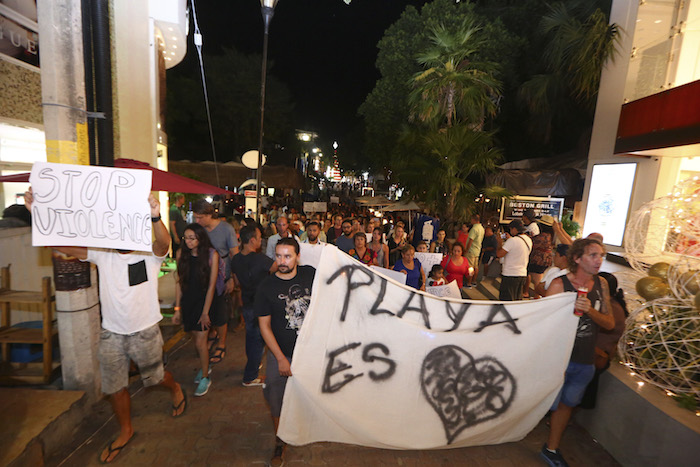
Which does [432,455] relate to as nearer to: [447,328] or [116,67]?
[447,328]

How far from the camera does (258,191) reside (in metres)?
9.95

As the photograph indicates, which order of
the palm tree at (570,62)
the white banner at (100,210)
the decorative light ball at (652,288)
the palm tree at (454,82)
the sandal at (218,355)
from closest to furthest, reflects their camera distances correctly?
the white banner at (100,210), the decorative light ball at (652,288), the sandal at (218,355), the palm tree at (570,62), the palm tree at (454,82)

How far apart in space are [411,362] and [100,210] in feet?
9.42

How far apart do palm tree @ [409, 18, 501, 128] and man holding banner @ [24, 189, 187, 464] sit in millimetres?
13443

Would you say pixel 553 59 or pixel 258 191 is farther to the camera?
pixel 553 59

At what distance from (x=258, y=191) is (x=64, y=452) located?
748 cm

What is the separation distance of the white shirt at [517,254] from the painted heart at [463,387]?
364 cm

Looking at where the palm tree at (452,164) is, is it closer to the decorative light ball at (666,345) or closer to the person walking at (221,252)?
the person walking at (221,252)

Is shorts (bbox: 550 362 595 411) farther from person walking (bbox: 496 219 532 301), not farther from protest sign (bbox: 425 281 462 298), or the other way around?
person walking (bbox: 496 219 532 301)

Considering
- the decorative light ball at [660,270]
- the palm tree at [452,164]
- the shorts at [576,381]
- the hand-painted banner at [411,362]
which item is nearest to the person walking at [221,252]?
the hand-painted banner at [411,362]

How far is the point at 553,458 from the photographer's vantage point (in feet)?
10.6

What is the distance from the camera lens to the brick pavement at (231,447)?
3170 millimetres

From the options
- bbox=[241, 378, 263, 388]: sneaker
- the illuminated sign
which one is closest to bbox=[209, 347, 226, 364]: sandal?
bbox=[241, 378, 263, 388]: sneaker

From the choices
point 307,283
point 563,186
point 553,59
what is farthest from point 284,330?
point 553,59
